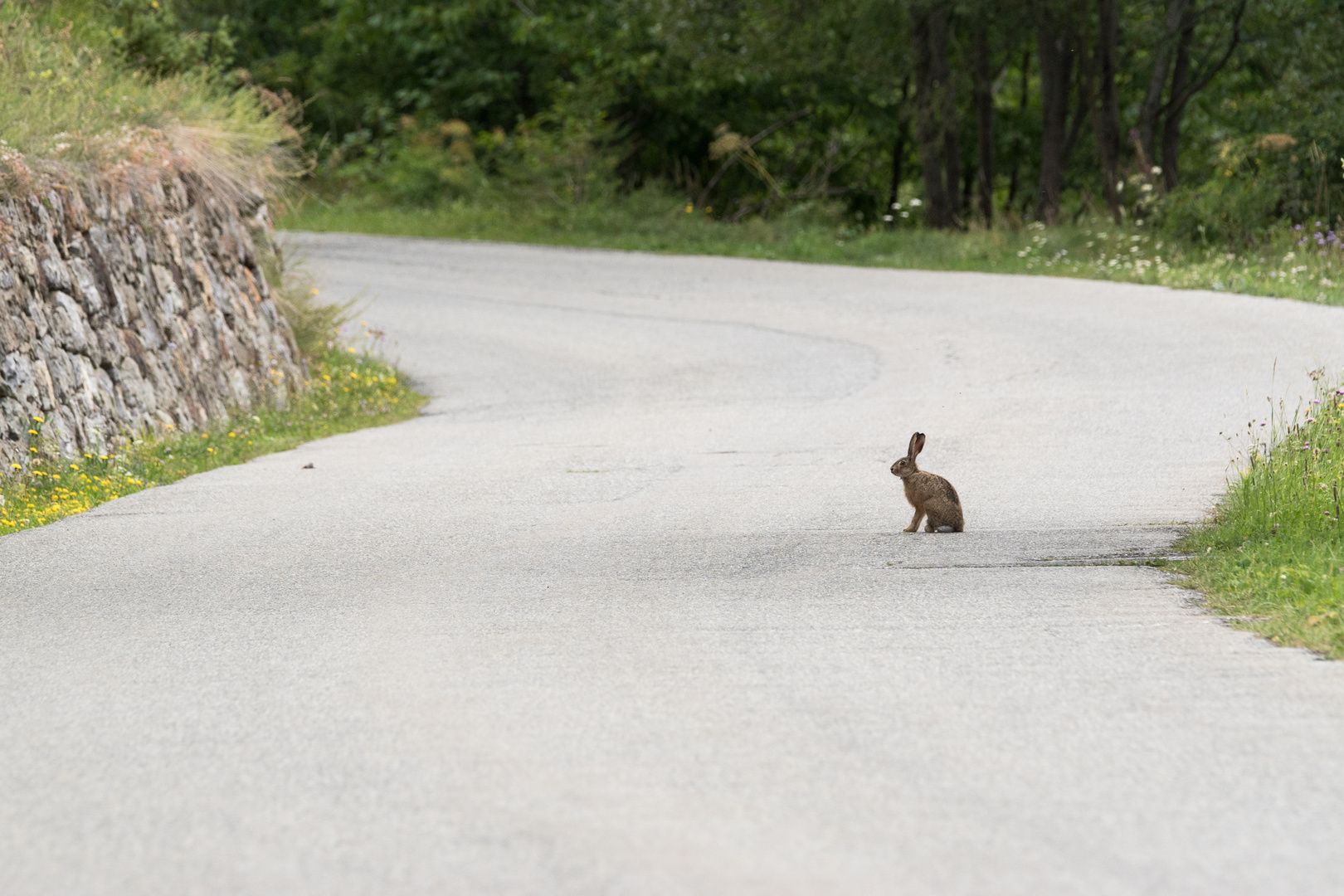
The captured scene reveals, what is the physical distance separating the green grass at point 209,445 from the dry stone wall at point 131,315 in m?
0.15

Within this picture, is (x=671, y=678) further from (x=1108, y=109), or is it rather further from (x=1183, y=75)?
(x=1183, y=75)

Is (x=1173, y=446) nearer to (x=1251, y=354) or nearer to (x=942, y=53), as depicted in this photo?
(x=1251, y=354)

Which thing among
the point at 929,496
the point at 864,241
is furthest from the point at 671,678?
the point at 864,241

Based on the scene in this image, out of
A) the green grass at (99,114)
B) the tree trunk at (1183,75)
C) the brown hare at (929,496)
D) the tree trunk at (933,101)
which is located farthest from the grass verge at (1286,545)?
the tree trunk at (933,101)

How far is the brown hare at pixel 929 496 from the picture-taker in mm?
7461

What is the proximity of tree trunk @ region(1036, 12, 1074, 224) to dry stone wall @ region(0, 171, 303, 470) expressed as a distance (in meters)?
15.1

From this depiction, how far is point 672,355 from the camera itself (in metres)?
15.9

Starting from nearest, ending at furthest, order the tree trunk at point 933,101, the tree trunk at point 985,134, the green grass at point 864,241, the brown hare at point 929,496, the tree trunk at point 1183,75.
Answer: the brown hare at point 929,496, the green grass at point 864,241, the tree trunk at point 1183,75, the tree trunk at point 933,101, the tree trunk at point 985,134

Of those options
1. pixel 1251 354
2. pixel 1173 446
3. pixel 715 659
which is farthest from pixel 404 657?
pixel 1251 354

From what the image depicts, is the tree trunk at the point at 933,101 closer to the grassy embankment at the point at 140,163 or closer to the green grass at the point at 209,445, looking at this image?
the grassy embankment at the point at 140,163

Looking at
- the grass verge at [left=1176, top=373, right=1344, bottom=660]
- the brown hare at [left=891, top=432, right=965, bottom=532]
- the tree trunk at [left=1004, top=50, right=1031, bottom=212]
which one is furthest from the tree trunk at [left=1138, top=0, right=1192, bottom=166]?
the brown hare at [left=891, top=432, right=965, bottom=532]

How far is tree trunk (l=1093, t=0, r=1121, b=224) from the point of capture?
73.4 ft

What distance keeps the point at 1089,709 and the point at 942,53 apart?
21.5 m

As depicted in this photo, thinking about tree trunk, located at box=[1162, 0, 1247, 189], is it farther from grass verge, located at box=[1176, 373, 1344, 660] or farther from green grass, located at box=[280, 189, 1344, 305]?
grass verge, located at box=[1176, 373, 1344, 660]
